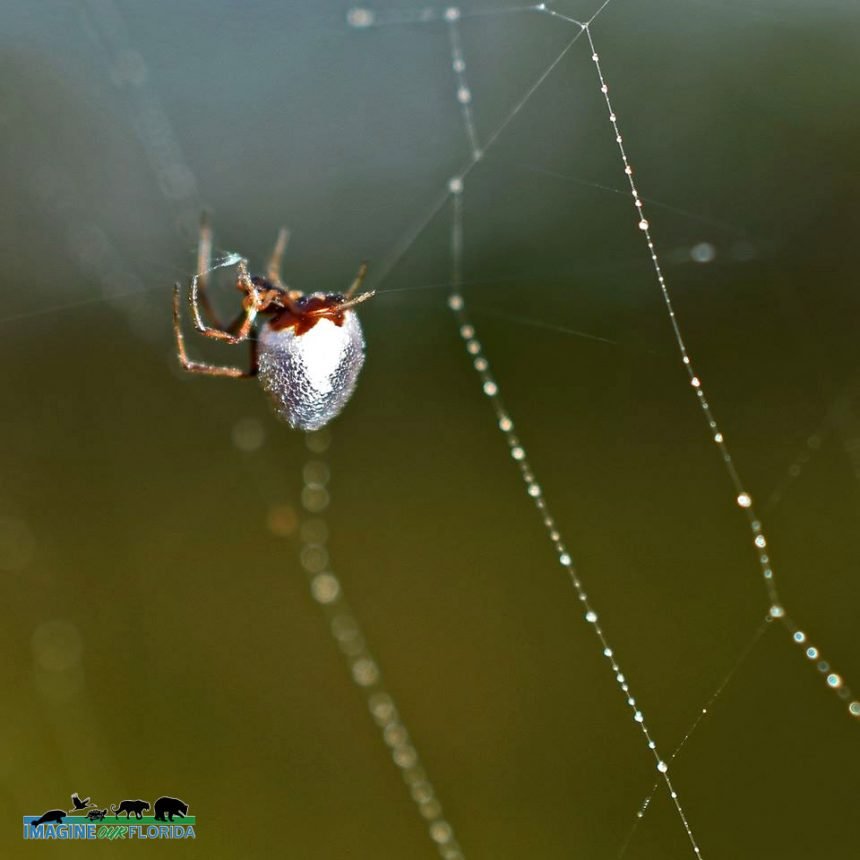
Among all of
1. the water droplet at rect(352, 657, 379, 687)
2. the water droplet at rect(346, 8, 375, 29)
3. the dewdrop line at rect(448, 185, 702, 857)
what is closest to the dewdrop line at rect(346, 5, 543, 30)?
the water droplet at rect(346, 8, 375, 29)

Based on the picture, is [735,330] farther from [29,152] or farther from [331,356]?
[29,152]

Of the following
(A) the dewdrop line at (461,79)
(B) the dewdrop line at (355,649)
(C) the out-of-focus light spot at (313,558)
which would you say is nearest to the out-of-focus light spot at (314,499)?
(B) the dewdrop line at (355,649)

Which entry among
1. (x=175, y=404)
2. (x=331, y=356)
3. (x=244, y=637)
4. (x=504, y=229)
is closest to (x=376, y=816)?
(x=244, y=637)

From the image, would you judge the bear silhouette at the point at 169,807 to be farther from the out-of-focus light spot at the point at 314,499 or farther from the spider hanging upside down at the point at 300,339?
the spider hanging upside down at the point at 300,339

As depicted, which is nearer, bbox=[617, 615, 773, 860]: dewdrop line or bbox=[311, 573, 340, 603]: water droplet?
bbox=[617, 615, 773, 860]: dewdrop line

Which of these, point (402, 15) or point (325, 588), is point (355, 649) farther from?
point (402, 15)

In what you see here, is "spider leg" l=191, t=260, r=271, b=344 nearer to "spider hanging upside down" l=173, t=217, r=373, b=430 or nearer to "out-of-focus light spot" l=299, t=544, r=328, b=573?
"spider hanging upside down" l=173, t=217, r=373, b=430
